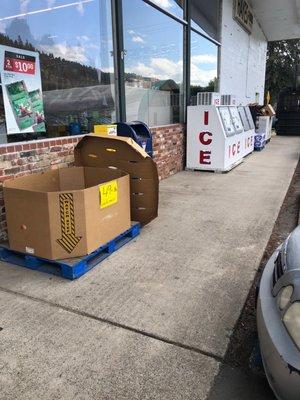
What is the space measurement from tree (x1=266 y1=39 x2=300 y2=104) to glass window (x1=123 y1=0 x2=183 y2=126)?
A: 24513mm

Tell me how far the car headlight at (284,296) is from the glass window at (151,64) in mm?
Result: 4705

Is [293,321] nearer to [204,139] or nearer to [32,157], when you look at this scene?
[32,157]

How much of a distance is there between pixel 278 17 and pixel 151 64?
11002mm

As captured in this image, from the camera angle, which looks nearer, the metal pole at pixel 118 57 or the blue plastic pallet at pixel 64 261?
the blue plastic pallet at pixel 64 261

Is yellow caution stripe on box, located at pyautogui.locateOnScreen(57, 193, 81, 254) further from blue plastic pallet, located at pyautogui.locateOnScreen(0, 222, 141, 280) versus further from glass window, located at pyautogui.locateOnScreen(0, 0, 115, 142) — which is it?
glass window, located at pyautogui.locateOnScreen(0, 0, 115, 142)

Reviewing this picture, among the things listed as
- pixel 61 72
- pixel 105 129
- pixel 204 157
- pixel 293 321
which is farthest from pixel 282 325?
pixel 204 157

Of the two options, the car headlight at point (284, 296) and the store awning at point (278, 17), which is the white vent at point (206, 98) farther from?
the car headlight at point (284, 296)

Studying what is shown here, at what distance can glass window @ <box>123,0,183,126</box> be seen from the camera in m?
5.85

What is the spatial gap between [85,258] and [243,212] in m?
2.59

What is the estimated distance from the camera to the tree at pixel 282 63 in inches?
1148

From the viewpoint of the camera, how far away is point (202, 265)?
3270 millimetres

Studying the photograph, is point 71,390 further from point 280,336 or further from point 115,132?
point 115,132

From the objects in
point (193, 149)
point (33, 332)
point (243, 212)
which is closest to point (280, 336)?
point (33, 332)

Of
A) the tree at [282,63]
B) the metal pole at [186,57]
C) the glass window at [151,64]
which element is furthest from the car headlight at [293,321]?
the tree at [282,63]
